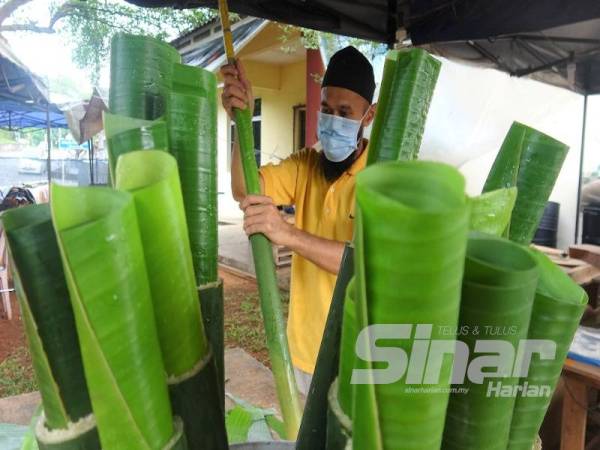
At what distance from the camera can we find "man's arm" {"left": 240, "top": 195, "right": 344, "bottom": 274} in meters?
0.89

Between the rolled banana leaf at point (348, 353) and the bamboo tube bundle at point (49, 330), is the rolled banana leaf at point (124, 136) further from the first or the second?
the rolled banana leaf at point (348, 353)

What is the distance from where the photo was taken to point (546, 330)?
1.02 feet

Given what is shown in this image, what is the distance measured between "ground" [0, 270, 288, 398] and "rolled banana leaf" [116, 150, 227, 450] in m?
3.08

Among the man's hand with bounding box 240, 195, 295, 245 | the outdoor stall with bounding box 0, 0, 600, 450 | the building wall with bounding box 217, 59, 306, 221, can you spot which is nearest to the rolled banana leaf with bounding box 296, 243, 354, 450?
the outdoor stall with bounding box 0, 0, 600, 450

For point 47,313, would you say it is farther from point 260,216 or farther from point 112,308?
point 260,216

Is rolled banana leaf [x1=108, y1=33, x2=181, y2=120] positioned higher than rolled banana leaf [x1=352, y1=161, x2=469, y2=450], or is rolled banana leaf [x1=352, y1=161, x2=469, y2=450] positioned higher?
rolled banana leaf [x1=108, y1=33, x2=181, y2=120]

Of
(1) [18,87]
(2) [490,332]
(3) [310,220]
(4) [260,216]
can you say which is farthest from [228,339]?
(1) [18,87]

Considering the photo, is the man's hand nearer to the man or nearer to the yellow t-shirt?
the man

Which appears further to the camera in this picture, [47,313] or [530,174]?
[530,174]

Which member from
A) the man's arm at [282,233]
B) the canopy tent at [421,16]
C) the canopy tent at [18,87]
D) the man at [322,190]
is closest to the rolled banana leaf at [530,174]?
the man's arm at [282,233]

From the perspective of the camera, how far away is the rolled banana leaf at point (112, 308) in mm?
242

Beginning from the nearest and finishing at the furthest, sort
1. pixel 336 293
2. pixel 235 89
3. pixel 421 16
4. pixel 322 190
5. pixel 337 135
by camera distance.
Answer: pixel 336 293 → pixel 235 89 → pixel 337 135 → pixel 322 190 → pixel 421 16

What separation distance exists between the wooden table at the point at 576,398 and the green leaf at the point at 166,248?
6.02 ft

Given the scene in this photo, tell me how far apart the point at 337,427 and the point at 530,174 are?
1.06 ft
